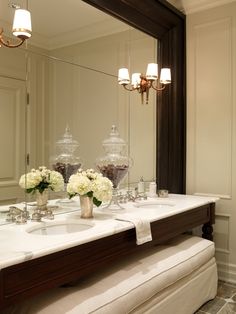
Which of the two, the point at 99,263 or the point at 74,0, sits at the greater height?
the point at 74,0

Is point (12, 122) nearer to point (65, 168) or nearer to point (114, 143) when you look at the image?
point (65, 168)

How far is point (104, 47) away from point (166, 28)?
2.91ft

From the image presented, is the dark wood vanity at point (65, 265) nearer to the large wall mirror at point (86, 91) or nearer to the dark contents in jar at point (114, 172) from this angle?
the dark contents in jar at point (114, 172)

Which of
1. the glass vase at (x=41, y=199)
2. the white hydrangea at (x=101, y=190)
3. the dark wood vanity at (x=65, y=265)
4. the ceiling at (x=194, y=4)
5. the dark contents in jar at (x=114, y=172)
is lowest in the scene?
the dark wood vanity at (x=65, y=265)

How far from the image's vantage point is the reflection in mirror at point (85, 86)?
2.27m

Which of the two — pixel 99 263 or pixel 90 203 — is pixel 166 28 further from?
pixel 99 263

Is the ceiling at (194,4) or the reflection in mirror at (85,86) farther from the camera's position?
the ceiling at (194,4)

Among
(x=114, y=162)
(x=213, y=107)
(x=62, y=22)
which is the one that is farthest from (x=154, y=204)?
(x=62, y=22)

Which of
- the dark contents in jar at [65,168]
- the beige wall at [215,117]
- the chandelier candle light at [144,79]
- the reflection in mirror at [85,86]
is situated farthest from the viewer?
the beige wall at [215,117]

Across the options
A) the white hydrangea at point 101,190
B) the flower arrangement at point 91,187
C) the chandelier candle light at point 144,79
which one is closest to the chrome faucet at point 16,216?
the flower arrangement at point 91,187

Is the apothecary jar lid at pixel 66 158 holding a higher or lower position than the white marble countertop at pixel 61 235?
higher

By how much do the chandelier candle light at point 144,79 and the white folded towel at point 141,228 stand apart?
4.61 feet

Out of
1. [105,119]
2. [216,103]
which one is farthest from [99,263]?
[216,103]

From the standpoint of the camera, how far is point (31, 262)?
4.70 feet
